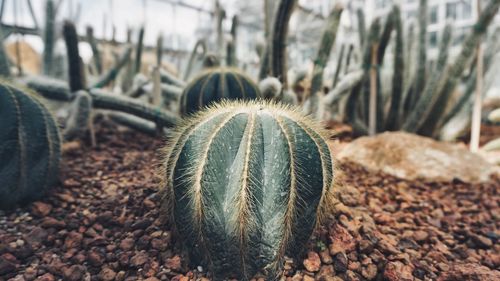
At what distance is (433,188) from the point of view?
247cm

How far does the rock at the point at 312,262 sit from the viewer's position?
1.38 metres

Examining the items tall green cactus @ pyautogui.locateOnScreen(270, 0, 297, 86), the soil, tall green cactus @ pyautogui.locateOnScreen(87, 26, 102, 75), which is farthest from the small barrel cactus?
tall green cactus @ pyautogui.locateOnScreen(87, 26, 102, 75)

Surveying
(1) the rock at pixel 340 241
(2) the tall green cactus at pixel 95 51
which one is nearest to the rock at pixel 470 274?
(1) the rock at pixel 340 241

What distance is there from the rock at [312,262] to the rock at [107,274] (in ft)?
2.39

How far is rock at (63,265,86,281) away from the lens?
1.31m

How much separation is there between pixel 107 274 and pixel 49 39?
8.80 ft

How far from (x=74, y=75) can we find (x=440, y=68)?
10.2 ft

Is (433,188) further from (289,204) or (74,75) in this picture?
(74,75)

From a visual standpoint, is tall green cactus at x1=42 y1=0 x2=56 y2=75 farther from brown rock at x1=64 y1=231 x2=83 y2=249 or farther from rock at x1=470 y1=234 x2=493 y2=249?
rock at x1=470 y1=234 x2=493 y2=249

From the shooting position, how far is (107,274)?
4.38ft

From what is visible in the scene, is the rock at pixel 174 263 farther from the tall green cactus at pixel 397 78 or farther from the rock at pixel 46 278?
the tall green cactus at pixel 397 78

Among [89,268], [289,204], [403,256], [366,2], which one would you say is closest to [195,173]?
[289,204]

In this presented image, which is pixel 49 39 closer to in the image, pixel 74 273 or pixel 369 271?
pixel 74 273

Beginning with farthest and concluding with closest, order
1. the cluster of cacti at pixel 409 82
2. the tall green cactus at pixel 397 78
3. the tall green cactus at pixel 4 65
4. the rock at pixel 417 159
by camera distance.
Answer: the tall green cactus at pixel 397 78, the cluster of cacti at pixel 409 82, the rock at pixel 417 159, the tall green cactus at pixel 4 65
